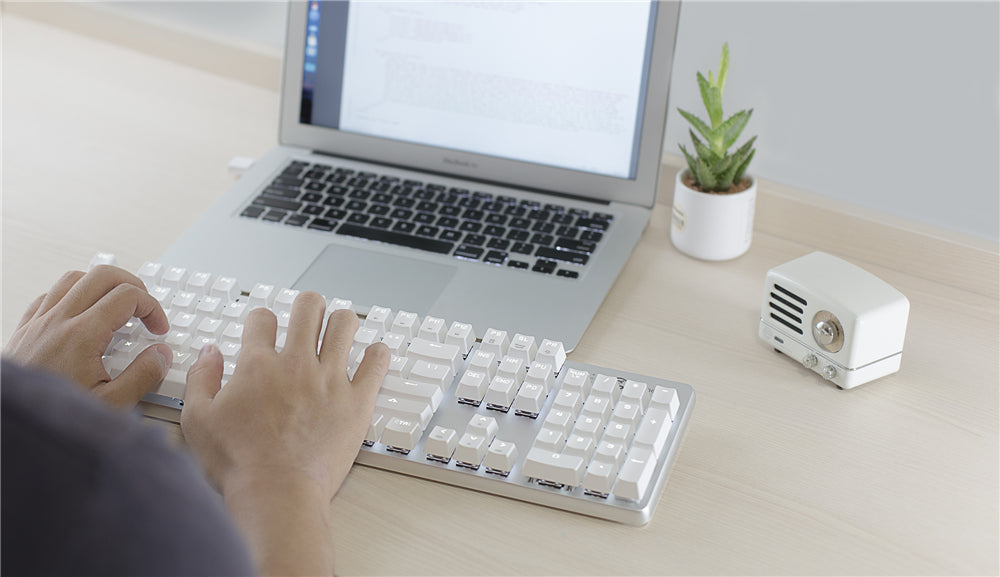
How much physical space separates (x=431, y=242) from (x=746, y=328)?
32 centimetres

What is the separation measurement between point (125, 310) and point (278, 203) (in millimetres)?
274

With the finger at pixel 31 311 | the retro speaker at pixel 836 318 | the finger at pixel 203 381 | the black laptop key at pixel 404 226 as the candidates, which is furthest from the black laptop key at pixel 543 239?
the finger at pixel 31 311

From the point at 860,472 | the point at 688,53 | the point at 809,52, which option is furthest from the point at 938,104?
the point at 860,472

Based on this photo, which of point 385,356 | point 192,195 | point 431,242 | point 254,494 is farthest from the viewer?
point 192,195

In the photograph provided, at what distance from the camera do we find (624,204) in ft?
3.22

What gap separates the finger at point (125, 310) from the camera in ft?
2.47

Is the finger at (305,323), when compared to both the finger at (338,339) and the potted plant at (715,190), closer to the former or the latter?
the finger at (338,339)

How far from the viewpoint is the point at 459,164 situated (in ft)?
3.36

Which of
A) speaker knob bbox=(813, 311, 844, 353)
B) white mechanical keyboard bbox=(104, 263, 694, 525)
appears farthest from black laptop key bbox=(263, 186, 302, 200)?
speaker knob bbox=(813, 311, 844, 353)

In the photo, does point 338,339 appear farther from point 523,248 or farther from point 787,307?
point 787,307

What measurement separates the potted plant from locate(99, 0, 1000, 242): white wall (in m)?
0.15

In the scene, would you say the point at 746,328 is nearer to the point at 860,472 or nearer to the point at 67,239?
the point at 860,472

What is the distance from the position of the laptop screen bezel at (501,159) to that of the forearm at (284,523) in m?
0.47

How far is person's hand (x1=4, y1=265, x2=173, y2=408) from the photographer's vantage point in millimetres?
726
